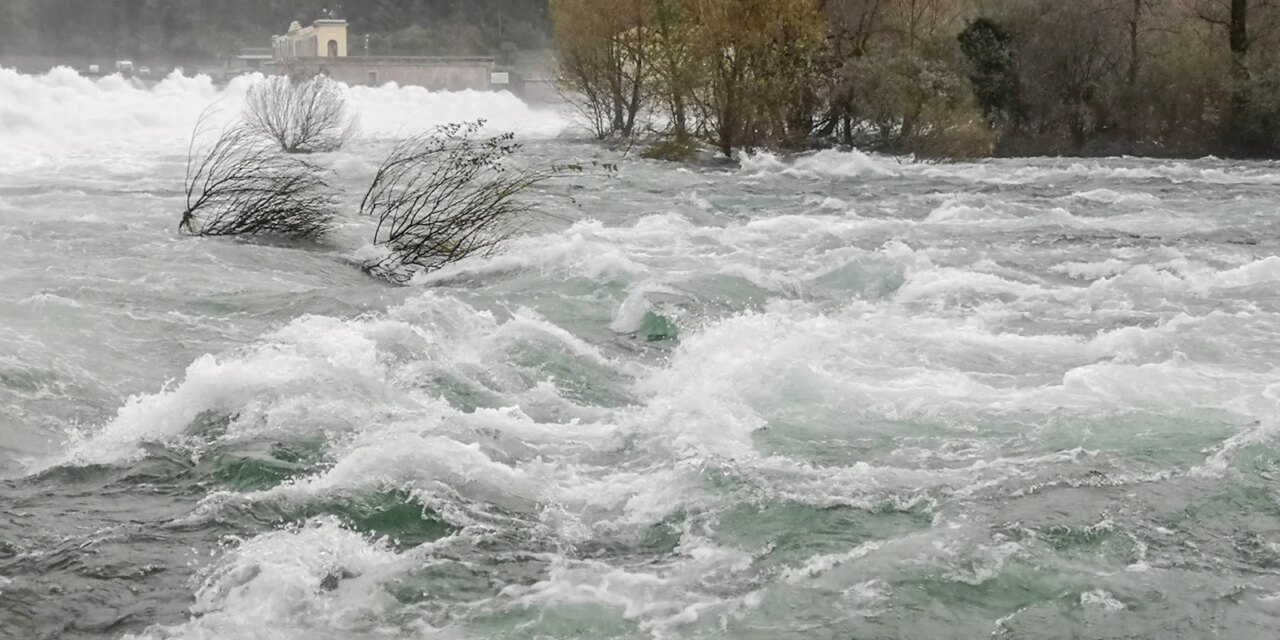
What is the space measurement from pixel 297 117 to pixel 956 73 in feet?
48.4

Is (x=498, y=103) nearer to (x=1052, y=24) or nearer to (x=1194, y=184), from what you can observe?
(x=1052, y=24)

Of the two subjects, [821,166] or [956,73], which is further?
[956,73]

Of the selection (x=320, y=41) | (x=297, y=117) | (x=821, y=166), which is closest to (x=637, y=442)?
(x=821, y=166)

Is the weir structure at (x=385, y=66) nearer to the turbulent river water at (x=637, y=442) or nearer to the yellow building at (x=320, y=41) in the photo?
the yellow building at (x=320, y=41)

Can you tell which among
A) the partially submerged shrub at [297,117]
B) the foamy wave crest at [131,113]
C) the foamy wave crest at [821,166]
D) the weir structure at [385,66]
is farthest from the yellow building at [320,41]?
the foamy wave crest at [821,166]

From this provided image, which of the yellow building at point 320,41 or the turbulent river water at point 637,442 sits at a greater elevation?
the yellow building at point 320,41

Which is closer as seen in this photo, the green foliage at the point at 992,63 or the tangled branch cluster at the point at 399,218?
the tangled branch cluster at the point at 399,218

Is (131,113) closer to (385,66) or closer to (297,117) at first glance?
(297,117)

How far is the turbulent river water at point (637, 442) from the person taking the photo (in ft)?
A: 20.9

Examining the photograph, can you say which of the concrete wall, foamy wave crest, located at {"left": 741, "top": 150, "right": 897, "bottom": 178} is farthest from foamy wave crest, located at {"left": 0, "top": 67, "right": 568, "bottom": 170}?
foamy wave crest, located at {"left": 741, "top": 150, "right": 897, "bottom": 178}

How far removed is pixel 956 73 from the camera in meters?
31.4

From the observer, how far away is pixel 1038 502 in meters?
7.55

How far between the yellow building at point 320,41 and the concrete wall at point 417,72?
21.2 feet

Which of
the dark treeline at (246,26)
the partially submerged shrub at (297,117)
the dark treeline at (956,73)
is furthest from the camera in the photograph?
the dark treeline at (246,26)
